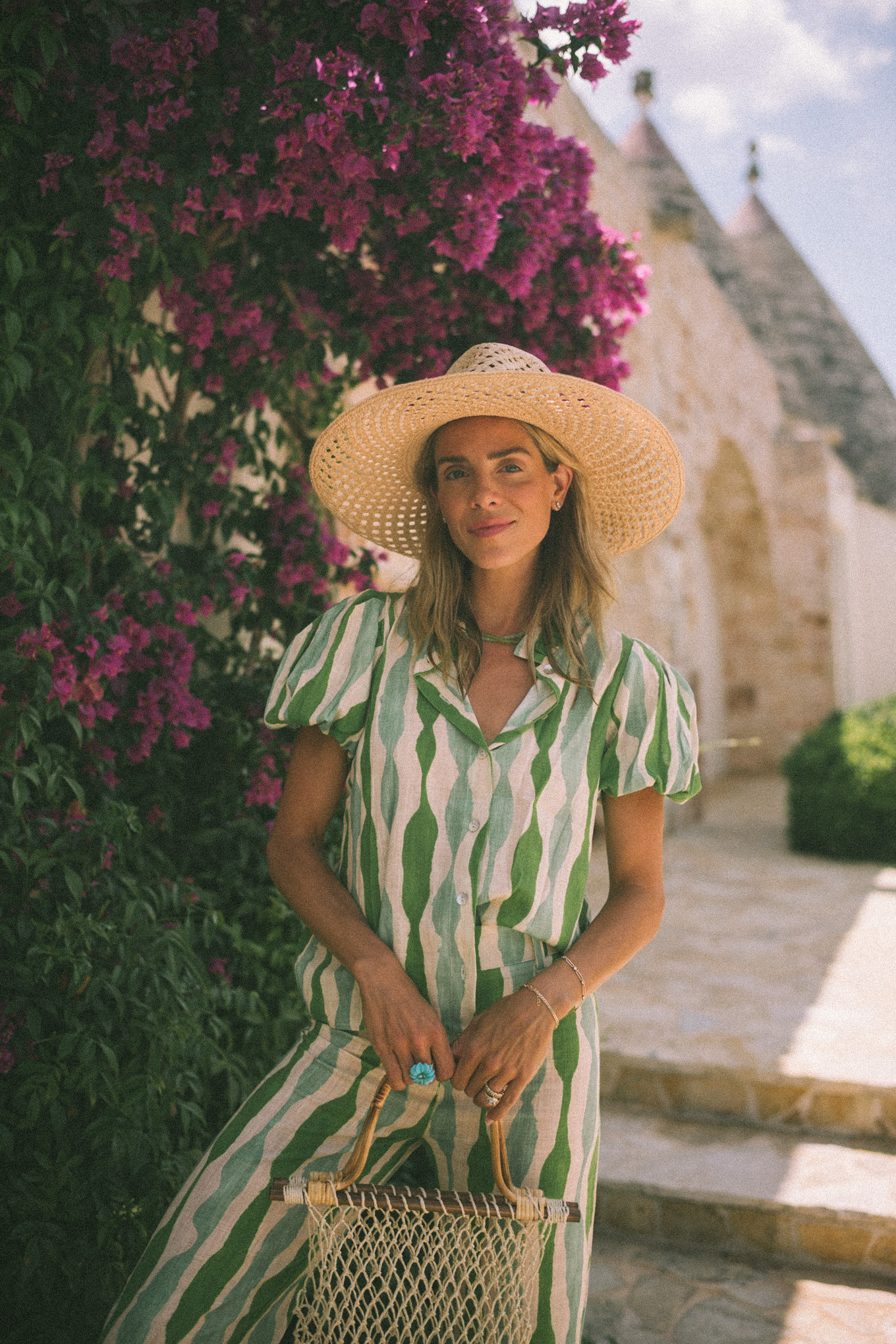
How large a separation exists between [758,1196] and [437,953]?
180 cm

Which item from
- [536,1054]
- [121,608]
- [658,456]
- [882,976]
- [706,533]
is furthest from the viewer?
[706,533]

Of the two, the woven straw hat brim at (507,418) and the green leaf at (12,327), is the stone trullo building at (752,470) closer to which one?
the woven straw hat brim at (507,418)

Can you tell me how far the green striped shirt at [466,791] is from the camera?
1.48m

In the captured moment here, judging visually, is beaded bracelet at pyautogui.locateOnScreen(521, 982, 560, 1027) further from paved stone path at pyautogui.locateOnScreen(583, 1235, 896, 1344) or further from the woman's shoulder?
paved stone path at pyautogui.locateOnScreen(583, 1235, 896, 1344)

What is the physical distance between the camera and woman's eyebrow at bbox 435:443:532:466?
1673mm

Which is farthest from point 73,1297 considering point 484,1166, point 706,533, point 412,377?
point 706,533

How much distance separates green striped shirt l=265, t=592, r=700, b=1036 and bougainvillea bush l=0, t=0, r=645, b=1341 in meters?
0.53

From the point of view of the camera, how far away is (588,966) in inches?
58.8

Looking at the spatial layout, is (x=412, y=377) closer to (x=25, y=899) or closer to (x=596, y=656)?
(x=596, y=656)

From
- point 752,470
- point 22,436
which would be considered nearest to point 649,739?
point 22,436

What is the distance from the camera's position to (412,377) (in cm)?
258

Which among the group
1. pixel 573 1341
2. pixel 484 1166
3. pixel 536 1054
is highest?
pixel 536 1054

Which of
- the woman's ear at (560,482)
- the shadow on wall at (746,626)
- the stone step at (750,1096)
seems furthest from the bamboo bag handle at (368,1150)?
the shadow on wall at (746,626)

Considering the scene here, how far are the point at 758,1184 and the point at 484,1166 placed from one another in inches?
66.1
